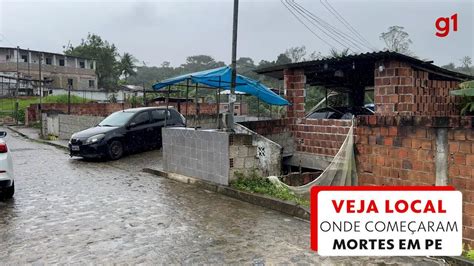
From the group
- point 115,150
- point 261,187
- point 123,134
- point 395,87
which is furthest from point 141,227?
point 123,134

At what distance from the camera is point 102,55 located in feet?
198

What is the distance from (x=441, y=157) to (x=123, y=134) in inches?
366

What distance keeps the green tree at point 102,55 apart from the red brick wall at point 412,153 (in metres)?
57.0

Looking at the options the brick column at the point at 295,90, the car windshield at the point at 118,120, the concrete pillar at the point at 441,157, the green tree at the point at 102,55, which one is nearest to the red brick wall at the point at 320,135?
the brick column at the point at 295,90

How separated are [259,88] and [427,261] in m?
6.83

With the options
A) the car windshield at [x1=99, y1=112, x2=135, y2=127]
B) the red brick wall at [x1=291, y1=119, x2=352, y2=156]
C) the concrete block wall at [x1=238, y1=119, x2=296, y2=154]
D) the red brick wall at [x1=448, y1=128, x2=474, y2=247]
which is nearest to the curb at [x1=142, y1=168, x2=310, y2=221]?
the concrete block wall at [x1=238, y1=119, x2=296, y2=154]

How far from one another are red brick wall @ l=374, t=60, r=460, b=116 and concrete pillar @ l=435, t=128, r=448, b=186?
7.65 ft

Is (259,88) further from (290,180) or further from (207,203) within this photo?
(207,203)

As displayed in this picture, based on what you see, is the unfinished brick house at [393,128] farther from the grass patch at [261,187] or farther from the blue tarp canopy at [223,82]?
the grass patch at [261,187]

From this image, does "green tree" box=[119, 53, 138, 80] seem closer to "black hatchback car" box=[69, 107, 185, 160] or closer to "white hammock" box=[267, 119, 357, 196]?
"black hatchback car" box=[69, 107, 185, 160]

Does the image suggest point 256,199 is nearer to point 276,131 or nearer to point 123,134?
point 276,131

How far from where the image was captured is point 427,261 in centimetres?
460

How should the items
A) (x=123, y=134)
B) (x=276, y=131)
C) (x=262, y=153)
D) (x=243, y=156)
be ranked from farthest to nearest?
(x=123, y=134)
(x=276, y=131)
(x=262, y=153)
(x=243, y=156)

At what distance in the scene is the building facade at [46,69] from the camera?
153 feet
